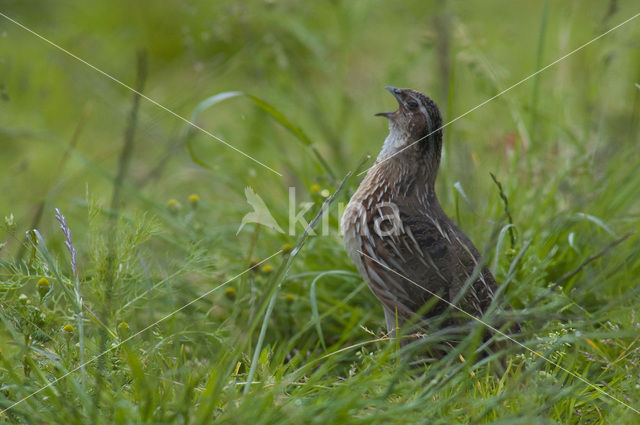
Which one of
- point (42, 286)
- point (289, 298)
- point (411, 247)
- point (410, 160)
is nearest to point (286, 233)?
point (289, 298)

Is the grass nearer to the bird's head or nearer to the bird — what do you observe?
the bird

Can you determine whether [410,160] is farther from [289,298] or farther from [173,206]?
[173,206]

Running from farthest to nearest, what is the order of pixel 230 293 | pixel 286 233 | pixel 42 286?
pixel 286 233
pixel 230 293
pixel 42 286

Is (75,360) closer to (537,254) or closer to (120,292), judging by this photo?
(120,292)

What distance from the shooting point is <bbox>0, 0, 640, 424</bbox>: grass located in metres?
2.75

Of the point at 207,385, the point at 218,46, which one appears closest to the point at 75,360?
the point at 207,385

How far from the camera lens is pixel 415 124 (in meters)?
3.79

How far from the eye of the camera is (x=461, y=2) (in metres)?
6.05

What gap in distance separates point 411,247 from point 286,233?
3.96 feet

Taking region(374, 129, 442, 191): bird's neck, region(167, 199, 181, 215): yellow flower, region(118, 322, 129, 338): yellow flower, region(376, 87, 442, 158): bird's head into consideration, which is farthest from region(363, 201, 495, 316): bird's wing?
region(167, 199, 181, 215): yellow flower

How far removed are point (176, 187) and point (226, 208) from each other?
0.94 metres

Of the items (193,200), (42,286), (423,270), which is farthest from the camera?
(193,200)

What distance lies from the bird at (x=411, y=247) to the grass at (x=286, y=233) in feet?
0.70

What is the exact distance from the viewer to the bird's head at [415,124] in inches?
147
